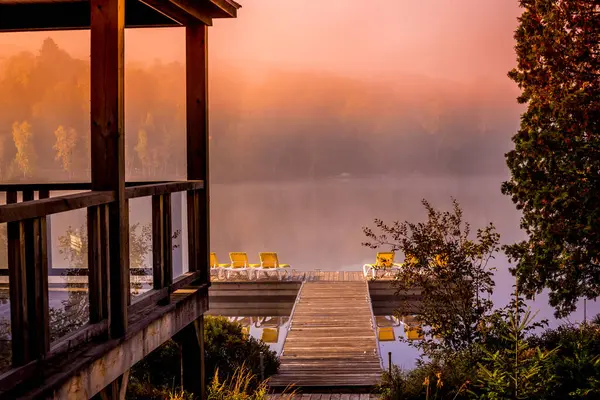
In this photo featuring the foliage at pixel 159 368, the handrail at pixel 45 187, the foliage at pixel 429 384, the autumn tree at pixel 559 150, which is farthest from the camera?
the autumn tree at pixel 559 150

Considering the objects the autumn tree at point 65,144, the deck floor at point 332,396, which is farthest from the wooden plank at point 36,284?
the autumn tree at point 65,144

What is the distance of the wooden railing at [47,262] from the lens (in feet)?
12.8

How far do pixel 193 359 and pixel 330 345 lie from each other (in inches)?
223

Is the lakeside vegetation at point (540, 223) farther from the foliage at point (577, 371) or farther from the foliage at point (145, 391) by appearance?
the foliage at point (145, 391)

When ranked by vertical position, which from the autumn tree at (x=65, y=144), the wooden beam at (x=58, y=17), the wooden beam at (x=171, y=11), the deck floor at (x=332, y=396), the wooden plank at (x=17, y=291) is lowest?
the deck floor at (x=332, y=396)

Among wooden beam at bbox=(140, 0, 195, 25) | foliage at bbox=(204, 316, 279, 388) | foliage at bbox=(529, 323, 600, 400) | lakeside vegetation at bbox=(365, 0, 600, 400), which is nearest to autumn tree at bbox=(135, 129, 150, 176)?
foliage at bbox=(204, 316, 279, 388)

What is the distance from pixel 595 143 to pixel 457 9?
37450 mm

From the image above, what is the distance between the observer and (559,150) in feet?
43.2

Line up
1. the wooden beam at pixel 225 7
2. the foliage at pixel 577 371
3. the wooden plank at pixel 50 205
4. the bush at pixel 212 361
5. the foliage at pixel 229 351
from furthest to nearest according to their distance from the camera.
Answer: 1. the foliage at pixel 229 351
2. the bush at pixel 212 361
3. the foliage at pixel 577 371
4. the wooden beam at pixel 225 7
5. the wooden plank at pixel 50 205

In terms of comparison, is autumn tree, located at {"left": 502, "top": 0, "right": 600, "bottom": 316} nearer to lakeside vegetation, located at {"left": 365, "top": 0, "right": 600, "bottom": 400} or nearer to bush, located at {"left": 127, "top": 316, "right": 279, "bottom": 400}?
lakeside vegetation, located at {"left": 365, "top": 0, "right": 600, "bottom": 400}

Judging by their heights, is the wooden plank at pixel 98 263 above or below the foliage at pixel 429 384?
above

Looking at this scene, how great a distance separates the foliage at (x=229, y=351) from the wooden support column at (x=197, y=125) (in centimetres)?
327

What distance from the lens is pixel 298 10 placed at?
4816 cm

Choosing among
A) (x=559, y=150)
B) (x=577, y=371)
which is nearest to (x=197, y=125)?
(x=577, y=371)
